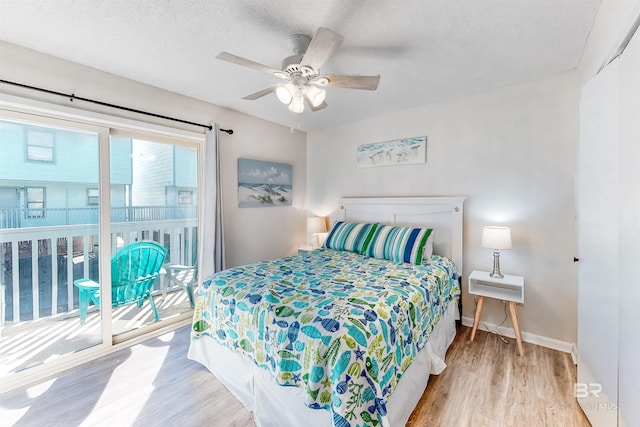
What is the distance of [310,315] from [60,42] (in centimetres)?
262

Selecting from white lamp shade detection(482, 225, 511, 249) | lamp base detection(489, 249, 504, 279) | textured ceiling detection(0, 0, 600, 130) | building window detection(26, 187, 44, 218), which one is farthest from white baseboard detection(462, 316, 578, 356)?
building window detection(26, 187, 44, 218)

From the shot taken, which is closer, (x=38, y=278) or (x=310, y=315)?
(x=310, y=315)

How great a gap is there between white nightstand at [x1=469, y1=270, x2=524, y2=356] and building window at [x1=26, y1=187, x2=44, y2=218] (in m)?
3.79

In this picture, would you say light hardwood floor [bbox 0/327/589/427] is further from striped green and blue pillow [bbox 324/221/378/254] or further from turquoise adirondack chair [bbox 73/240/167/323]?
striped green and blue pillow [bbox 324/221/378/254]

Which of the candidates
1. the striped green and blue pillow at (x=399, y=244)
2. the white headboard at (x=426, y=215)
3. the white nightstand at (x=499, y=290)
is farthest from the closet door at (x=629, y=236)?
the white headboard at (x=426, y=215)

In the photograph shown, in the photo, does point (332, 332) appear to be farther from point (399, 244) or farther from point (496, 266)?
point (496, 266)

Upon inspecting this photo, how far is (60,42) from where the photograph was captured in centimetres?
196

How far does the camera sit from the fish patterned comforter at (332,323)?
1292mm

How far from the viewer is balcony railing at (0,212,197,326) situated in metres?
2.08

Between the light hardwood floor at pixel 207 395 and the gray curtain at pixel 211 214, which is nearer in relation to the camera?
the light hardwood floor at pixel 207 395

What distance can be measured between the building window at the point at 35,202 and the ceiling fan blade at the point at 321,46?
2.31 m

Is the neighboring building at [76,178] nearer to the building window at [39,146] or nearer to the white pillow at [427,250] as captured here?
the building window at [39,146]

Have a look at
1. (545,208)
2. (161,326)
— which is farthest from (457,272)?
(161,326)

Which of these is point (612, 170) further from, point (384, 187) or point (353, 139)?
point (353, 139)
